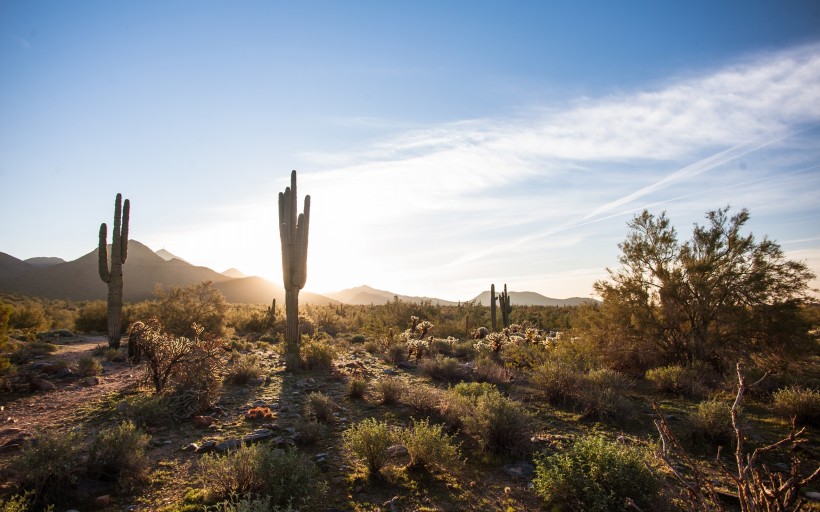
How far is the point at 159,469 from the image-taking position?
20.7 ft

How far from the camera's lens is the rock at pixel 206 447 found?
273 inches

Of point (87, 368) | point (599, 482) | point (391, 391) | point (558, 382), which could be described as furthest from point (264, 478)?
point (87, 368)

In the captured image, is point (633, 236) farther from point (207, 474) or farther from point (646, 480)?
point (207, 474)

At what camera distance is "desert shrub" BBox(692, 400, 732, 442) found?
7238mm

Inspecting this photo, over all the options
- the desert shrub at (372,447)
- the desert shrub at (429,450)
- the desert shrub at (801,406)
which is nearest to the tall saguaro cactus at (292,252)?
the desert shrub at (372,447)

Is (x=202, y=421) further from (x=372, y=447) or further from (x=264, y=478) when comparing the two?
(x=372, y=447)

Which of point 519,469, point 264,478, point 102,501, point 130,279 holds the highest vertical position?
point 130,279

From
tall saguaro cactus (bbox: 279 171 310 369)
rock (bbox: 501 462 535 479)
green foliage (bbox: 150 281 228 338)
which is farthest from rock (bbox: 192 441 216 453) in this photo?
green foliage (bbox: 150 281 228 338)

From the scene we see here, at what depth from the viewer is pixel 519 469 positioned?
6539 millimetres

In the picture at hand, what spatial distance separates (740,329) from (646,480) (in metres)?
8.83

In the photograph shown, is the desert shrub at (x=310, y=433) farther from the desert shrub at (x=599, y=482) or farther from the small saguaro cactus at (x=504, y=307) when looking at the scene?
the small saguaro cactus at (x=504, y=307)

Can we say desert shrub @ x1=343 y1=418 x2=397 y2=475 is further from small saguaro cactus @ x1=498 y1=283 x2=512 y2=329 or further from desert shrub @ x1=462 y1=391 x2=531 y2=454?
small saguaro cactus @ x1=498 y1=283 x2=512 y2=329

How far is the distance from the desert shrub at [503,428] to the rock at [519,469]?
0.30m

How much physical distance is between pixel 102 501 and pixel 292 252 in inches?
467
